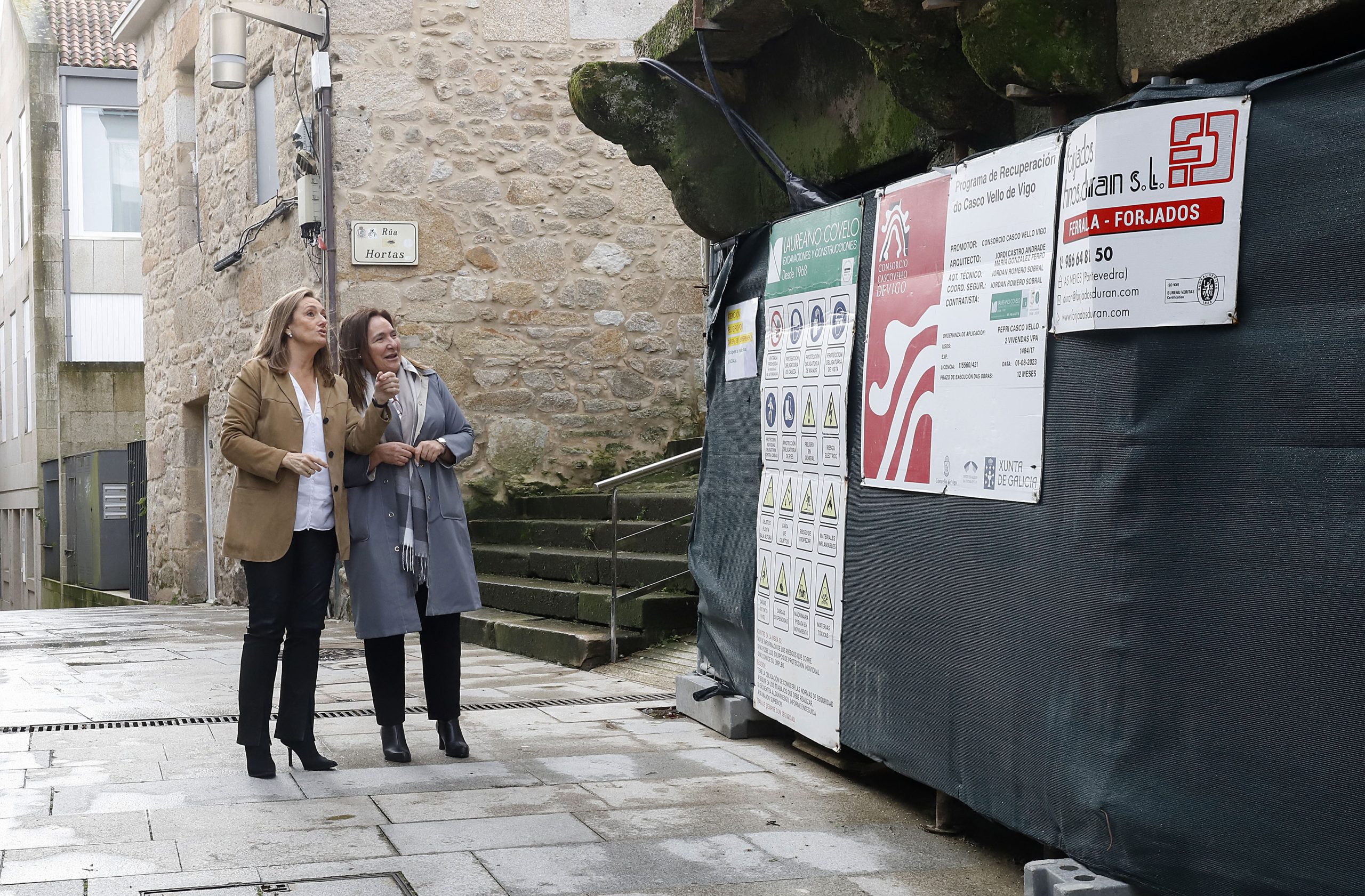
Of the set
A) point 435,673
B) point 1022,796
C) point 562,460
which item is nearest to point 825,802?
point 1022,796

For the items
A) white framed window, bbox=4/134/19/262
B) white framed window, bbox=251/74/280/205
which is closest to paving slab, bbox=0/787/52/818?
white framed window, bbox=251/74/280/205

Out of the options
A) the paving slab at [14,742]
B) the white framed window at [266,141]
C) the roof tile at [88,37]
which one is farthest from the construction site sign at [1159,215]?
the roof tile at [88,37]

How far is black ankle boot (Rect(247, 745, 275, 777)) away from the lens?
16.4 ft

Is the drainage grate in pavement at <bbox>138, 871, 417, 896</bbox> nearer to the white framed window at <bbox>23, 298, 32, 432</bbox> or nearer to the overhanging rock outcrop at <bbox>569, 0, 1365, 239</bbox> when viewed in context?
the overhanging rock outcrop at <bbox>569, 0, 1365, 239</bbox>

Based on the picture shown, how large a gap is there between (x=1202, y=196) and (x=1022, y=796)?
153cm

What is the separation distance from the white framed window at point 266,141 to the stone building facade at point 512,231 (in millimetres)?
240

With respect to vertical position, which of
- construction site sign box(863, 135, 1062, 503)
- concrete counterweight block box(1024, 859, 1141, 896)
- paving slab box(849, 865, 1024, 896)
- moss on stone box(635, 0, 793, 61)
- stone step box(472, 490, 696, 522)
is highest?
moss on stone box(635, 0, 793, 61)

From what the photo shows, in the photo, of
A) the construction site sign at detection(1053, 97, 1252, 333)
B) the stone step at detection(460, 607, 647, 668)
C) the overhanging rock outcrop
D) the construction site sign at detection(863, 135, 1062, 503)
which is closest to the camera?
the construction site sign at detection(1053, 97, 1252, 333)

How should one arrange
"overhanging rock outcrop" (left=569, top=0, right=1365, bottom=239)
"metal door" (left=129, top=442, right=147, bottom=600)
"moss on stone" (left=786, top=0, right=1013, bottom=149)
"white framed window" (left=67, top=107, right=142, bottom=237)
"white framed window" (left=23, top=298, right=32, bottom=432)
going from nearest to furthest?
"overhanging rock outcrop" (left=569, top=0, right=1365, bottom=239) < "moss on stone" (left=786, top=0, right=1013, bottom=149) < "metal door" (left=129, top=442, right=147, bottom=600) < "white framed window" (left=67, top=107, right=142, bottom=237) < "white framed window" (left=23, top=298, right=32, bottom=432)

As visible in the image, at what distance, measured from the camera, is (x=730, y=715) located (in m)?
5.70

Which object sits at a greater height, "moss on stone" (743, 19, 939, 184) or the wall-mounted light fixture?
the wall-mounted light fixture

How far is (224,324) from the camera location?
1394 cm

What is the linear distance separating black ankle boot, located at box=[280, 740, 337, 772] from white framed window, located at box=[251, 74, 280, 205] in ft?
27.4

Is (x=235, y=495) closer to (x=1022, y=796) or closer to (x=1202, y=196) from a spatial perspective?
(x=1022, y=796)
